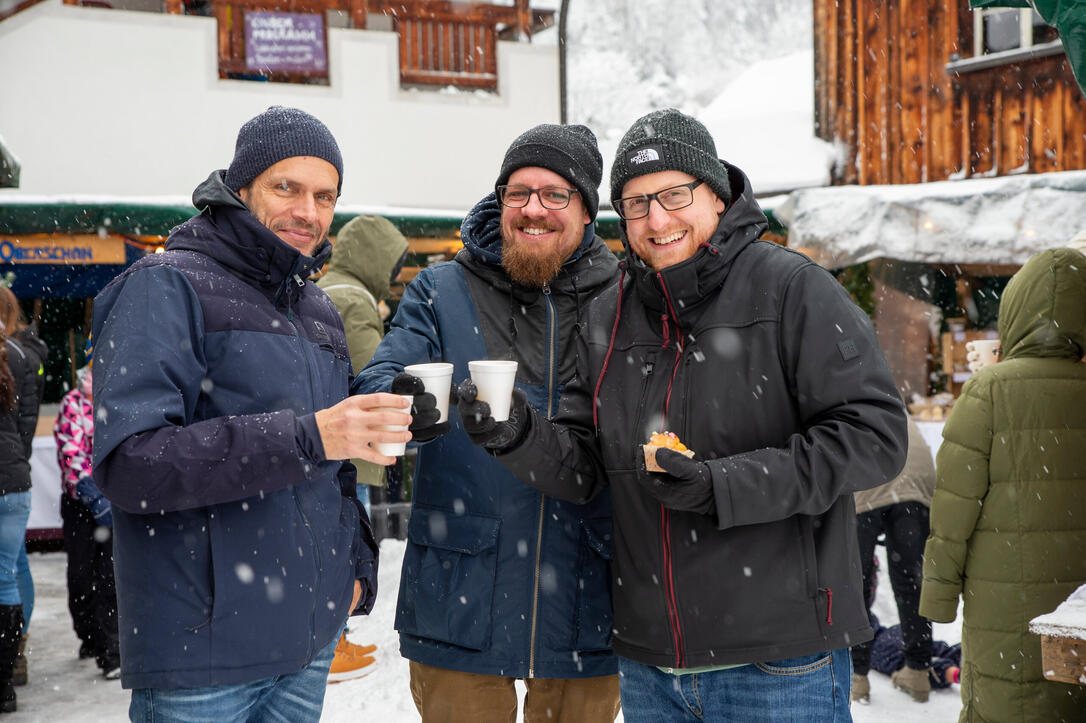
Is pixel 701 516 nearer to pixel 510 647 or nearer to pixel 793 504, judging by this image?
pixel 793 504

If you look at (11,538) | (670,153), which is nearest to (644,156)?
(670,153)

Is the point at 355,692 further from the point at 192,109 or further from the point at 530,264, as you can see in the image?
the point at 192,109

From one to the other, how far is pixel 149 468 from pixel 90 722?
3.85m

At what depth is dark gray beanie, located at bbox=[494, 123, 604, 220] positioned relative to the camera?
281cm

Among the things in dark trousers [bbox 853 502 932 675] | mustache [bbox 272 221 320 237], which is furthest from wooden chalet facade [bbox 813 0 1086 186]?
mustache [bbox 272 221 320 237]

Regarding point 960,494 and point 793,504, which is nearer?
point 793,504

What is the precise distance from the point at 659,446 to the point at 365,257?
3.63m

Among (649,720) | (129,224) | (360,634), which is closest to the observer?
(649,720)

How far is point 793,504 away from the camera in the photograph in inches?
80.1

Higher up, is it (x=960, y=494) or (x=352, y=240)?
(x=352, y=240)

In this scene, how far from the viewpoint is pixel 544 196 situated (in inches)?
112

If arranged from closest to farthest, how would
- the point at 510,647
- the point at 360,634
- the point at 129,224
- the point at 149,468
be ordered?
the point at 149,468 → the point at 510,647 → the point at 360,634 → the point at 129,224

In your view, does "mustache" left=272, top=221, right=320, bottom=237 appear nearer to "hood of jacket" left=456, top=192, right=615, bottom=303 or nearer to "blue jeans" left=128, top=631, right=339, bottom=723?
"hood of jacket" left=456, top=192, right=615, bottom=303

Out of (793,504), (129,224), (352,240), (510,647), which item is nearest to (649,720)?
(510,647)
